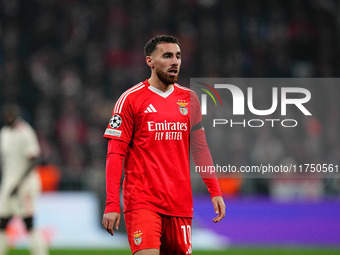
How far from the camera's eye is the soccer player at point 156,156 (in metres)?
4.38

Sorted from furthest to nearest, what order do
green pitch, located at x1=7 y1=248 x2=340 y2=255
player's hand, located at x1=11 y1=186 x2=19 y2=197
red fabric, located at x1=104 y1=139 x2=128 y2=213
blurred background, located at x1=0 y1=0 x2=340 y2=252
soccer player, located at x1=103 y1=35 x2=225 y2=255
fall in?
blurred background, located at x1=0 y1=0 x2=340 y2=252 → green pitch, located at x1=7 y1=248 x2=340 y2=255 → player's hand, located at x1=11 y1=186 x2=19 y2=197 → soccer player, located at x1=103 y1=35 x2=225 y2=255 → red fabric, located at x1=104 y1=139 x2=128 y2=213

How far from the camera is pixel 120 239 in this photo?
36.3 feet

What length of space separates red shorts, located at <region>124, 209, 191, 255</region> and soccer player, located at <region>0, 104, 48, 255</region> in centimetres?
387

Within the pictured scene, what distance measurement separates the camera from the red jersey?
4.43 m

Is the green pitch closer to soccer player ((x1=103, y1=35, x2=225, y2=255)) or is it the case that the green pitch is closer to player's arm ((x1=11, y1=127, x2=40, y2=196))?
player's arm ((x1=11, y1=127, x2=40, y2=196))

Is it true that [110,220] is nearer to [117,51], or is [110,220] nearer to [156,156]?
[156,156]

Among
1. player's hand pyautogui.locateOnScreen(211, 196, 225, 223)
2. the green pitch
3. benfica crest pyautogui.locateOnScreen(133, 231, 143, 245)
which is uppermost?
player's hand pyautogui.locateOnScreen(211, 196, 225, 223)

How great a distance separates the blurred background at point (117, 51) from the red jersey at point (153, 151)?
8.14 meters

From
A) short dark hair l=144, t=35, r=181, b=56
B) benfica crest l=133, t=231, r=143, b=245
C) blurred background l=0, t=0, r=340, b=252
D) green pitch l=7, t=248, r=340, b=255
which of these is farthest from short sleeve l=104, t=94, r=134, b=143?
blurred background l=0, t=0, r=340, b=252

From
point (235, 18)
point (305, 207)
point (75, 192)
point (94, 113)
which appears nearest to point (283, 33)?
point (235, 18)

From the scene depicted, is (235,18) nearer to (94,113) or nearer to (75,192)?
(94,113)

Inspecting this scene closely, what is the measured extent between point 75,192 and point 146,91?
24.2 feet

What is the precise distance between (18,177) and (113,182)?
4.37m

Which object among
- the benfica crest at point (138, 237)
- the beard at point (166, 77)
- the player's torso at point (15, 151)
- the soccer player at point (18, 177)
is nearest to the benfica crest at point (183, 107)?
the beard at point (166, 77)
